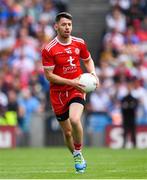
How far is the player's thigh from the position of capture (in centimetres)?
1412

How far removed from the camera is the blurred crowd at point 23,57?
92.5ft

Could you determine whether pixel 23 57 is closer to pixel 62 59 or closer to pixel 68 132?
pixel 68 132

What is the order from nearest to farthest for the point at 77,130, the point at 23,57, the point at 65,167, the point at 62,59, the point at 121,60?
the point at 77,130
the point at 62,59
the point at 65,167
the point at 121,60
the point at 23,57

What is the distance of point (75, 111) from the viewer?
1426 centimetres

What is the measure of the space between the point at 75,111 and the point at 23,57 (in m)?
16.2

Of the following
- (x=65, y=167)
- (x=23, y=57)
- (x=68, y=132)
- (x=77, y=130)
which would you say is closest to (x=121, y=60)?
(x=23, y=57)

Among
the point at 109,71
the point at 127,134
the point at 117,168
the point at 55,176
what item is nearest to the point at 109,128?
the point at 127,134

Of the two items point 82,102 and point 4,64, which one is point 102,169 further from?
point 4,64

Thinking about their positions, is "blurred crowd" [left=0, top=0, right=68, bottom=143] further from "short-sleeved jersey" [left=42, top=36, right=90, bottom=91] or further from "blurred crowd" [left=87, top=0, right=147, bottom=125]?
"short-sleeved jersey" [left=42, top=36, right=90, bottom=91]

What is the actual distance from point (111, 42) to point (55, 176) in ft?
55.9

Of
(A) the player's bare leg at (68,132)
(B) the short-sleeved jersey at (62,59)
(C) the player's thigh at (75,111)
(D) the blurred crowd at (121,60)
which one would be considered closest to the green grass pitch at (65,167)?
(A) the player's bare leg at (68,132)

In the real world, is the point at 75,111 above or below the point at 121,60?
below

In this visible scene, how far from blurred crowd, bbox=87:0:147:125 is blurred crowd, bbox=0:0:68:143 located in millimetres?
1773

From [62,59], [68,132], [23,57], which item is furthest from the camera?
[23,57]
